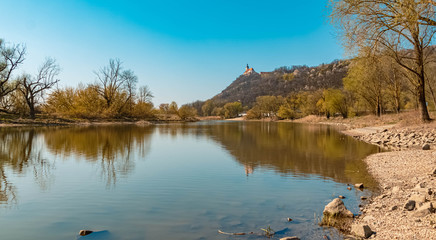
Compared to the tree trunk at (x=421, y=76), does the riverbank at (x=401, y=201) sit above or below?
below

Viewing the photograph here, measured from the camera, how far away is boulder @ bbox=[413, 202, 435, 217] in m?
5.04

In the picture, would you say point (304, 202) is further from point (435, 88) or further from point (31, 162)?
point (435, 88)

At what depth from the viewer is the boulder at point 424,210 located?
504 centimetres

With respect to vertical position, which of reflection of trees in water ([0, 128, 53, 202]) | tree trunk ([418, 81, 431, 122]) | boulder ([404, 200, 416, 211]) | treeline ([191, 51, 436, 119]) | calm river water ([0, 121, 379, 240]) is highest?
treeline ([191, 51, 436, 119])

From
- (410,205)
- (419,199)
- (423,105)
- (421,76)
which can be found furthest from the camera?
(423,105)

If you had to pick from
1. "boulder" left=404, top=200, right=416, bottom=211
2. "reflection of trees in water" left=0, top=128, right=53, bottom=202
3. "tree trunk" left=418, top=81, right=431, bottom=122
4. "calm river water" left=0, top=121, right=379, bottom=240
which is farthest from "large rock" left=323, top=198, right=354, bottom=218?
"tree trunk" left=418, top=81, right=431, bottom=122

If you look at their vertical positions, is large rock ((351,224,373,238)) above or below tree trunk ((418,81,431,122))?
below

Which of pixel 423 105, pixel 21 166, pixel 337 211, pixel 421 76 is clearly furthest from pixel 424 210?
pixel 423 105

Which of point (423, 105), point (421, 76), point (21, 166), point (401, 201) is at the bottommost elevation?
point (21, 166)

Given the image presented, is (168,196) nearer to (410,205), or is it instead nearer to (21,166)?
(410,205)

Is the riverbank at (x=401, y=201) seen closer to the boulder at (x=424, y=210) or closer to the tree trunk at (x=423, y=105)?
the boulder at (x=424, y=210)

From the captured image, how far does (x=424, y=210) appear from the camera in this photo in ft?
16.7

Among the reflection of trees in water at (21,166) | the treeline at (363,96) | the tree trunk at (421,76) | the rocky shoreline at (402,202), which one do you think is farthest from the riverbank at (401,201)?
the reflection of trees in water at (21,166)

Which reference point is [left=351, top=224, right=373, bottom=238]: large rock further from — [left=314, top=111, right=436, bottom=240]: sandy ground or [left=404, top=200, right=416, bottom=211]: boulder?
[left=404, top=200, right=416, bottom=211]: boulder
